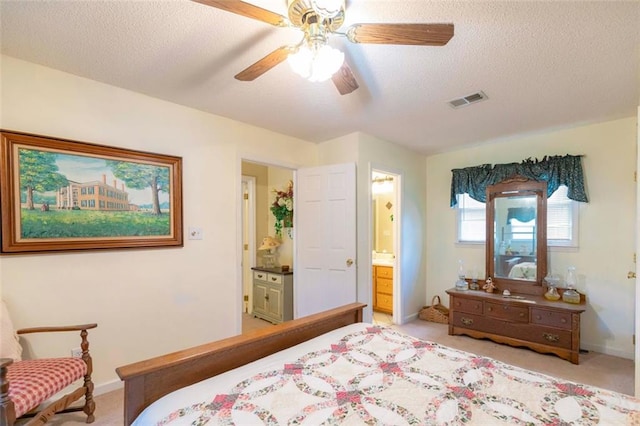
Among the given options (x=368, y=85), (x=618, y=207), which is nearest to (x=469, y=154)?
(x=618, y=207)

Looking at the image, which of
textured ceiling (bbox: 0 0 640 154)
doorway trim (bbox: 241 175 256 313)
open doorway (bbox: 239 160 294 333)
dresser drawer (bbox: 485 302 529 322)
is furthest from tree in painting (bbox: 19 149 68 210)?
dresser drawer (bbox: 485 302 529 322)

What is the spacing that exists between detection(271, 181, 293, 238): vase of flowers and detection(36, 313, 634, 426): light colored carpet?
217 centimetres

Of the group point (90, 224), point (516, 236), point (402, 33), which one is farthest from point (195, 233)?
point (516, 236)

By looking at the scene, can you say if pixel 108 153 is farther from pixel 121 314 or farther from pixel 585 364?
pixel 585 364

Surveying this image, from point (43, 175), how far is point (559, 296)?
4732 millimetres

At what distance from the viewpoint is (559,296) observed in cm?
325

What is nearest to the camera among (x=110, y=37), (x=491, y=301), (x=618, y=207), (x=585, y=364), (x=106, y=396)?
(x=110, y=37)

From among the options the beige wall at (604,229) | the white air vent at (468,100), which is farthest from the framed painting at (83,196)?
the beige wall at (604,229)

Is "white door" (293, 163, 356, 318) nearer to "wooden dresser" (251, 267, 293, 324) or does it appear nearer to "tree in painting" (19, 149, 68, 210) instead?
"wooden dresser" (251, 267, 293, 324)

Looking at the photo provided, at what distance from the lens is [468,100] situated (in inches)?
102

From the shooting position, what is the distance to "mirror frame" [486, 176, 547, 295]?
3.40 meters

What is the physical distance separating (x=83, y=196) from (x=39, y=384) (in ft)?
4.03

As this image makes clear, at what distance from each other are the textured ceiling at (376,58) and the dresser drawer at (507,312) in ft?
6.41

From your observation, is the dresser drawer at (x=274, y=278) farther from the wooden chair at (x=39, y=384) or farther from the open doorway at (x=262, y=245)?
the wooden chair at (x=39, y=384)
